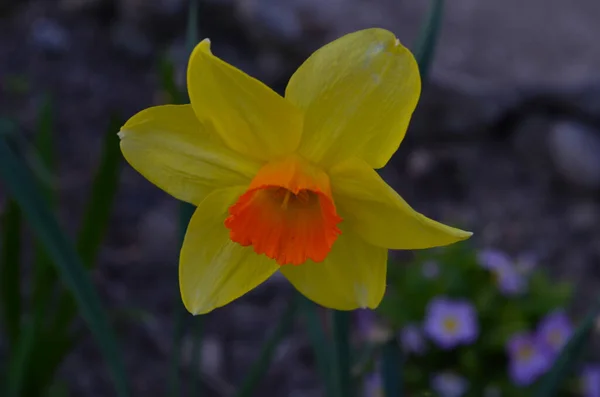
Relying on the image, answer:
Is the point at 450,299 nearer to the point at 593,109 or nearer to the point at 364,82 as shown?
the point at 593,109

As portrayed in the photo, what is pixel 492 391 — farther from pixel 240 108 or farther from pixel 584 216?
pixel 240 108

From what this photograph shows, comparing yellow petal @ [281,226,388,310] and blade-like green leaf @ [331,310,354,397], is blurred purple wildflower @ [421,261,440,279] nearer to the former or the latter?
blade-like green leaf @ [331,310,354,397]

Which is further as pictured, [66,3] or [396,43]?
[66,3]

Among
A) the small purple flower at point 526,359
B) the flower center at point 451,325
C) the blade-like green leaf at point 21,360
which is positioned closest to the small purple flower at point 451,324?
the flower center at point 451,325

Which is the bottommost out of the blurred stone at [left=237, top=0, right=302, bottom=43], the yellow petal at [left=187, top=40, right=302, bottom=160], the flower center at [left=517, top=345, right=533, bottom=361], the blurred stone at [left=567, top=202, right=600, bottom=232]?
the blurred stone at [left=567, top=202, right=600, bottom=232]

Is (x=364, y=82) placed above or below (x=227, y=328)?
above

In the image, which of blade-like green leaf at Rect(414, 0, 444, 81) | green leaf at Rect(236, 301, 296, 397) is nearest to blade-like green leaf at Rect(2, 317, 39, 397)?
green leaf at Rect(236, 301, 296, 397)

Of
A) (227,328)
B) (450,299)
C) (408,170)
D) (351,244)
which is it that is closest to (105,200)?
(351,244)
